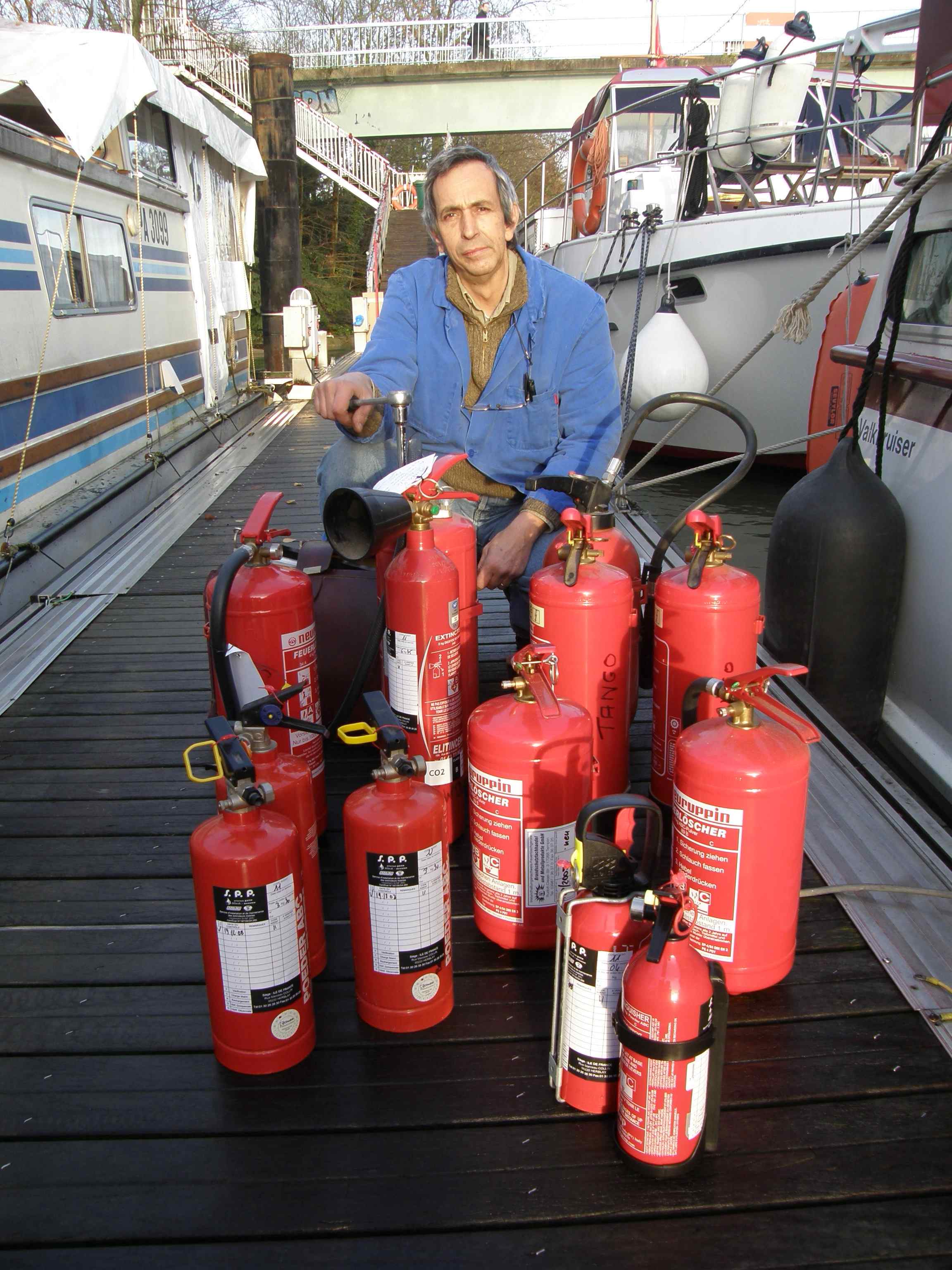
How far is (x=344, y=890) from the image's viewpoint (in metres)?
2.12

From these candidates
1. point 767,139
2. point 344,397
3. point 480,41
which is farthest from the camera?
point 480,41

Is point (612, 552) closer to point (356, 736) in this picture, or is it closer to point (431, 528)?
point (431, 528)

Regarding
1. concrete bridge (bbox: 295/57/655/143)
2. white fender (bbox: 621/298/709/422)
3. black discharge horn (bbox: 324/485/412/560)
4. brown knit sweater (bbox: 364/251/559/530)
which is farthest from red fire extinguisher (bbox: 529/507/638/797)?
concrete bridge (bbox: 295/57/655/143)

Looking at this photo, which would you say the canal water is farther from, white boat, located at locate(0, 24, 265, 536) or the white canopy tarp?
the white canopy tarp

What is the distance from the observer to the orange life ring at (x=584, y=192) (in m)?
8.66

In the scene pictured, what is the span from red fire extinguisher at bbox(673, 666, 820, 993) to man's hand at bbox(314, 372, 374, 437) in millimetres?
1381

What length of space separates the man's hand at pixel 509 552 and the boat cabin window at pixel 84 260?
316 centimetres

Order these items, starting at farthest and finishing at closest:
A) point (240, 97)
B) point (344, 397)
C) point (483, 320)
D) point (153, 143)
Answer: point (240, 97), point (153, 143), point (483, 320), point (344, 397)

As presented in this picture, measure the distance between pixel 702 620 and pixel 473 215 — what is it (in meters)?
1.39

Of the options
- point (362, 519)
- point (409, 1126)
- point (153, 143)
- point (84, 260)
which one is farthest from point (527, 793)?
point (153, 143)

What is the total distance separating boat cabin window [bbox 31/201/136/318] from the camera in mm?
5141

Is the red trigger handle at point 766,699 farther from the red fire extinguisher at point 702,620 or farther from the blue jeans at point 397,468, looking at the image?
the blue jeans at point 397,468

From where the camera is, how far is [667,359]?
698 cm

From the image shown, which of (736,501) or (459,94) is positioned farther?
(459,94)
